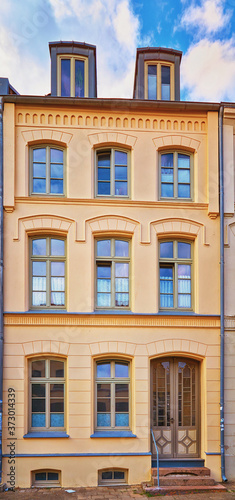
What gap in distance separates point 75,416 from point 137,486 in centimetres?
232

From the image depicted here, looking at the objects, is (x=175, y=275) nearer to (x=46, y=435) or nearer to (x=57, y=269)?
(x=57, y=269)

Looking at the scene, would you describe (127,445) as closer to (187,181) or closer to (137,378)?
(137,378)

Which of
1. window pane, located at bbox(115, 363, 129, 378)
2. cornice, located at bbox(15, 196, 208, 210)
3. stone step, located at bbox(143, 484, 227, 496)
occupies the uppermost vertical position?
cornice, located at bbox(15, 196, 208, 210)

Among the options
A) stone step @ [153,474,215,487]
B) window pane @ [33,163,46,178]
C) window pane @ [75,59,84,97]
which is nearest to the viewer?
stone step @ [153,474,215,487]

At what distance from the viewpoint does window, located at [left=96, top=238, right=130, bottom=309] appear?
38.2 feet

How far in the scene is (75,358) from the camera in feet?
36.6

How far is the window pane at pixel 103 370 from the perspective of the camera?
11.4 m

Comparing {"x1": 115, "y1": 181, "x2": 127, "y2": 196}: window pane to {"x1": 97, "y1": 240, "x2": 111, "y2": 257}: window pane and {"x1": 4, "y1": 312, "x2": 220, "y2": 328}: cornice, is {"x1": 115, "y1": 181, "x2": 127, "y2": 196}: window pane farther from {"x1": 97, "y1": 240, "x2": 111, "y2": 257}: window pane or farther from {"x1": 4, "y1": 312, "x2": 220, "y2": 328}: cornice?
{"x1": 4, "y1": 312, "x2": 220, "y2": 328}: cornice

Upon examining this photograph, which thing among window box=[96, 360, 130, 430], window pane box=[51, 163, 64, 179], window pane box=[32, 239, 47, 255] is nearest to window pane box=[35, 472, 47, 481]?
window box=[96, 360, 130, 430]

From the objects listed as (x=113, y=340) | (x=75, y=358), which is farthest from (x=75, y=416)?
(x=113, y=340)

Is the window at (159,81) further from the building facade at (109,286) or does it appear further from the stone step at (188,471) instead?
the stone step at (188,471)

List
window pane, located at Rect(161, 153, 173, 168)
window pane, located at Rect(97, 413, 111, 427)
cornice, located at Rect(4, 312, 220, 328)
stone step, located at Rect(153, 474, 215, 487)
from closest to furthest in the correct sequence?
stone step, located at Rect(153, 474, 215, 487), cornice, located at Rect(4, 312, 220, 328), window pane, located at Rect(97, 413, 111, 427), window pane, located at Rect(161, 153, 173, 168)

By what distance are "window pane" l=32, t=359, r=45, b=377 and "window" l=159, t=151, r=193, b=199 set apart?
18.4 feet

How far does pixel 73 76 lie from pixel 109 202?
4.04m
